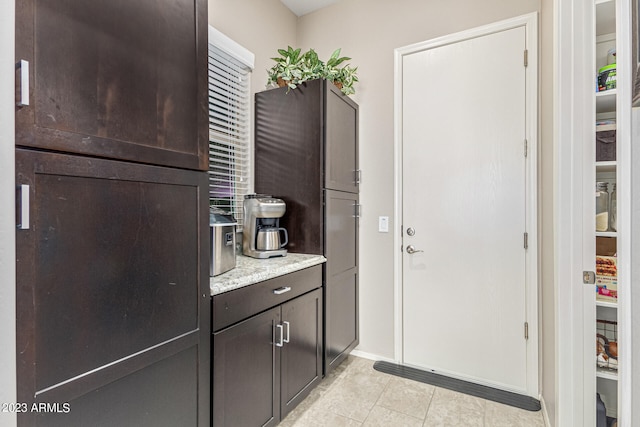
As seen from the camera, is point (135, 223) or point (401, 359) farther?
point (401, 359)

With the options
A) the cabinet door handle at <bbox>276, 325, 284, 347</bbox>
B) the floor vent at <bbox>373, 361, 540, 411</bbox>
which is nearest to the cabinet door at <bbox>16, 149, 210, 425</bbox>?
the cabinet door handle at <bbox>276, 325, 284, 347</bbox>

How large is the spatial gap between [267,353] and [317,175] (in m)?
1.11

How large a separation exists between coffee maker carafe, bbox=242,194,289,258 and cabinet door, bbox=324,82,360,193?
1.33 feet

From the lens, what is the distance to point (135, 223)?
0.96 meters

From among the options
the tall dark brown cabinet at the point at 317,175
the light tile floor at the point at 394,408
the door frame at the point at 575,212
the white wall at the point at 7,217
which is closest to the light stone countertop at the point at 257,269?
the tall dark brown cabinet at the point at 317,175

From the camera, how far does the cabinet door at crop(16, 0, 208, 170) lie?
2.45 ft

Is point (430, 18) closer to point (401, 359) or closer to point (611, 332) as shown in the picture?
point (611, 332)

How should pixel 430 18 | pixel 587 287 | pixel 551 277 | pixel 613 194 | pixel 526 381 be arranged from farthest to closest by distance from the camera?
1. pixel 430 18
2. pixel 526 381
3. pixel 551 277
4. pixel 613 194
5. pixel 587 287

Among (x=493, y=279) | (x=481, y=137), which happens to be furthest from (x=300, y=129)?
(x=493, y=279)

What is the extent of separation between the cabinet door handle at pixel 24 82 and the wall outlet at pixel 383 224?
2132mm

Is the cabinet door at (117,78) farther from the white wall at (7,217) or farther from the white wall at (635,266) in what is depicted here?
the white wall at (635,266)

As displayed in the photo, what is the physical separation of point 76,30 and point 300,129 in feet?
4.56

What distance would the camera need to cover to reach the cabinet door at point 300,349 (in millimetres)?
1676

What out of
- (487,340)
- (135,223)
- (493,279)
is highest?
(135,223)
